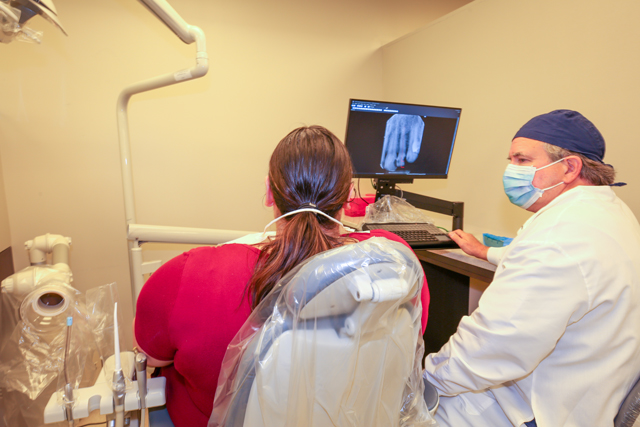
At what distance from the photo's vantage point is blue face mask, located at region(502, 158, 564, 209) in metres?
1.25

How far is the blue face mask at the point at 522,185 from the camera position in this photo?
1.25 metres

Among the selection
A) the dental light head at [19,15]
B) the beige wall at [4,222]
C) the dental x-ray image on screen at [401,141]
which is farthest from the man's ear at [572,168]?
the beige wall at [4,222]

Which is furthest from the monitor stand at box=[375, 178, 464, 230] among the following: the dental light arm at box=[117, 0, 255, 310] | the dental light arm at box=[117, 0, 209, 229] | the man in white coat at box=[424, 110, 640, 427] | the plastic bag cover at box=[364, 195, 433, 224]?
the dental light arm at box=[117, 0, 209, 229]

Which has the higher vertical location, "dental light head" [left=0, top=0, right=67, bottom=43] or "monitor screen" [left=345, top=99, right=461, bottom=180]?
"dental light head" [left=0, top=0, right=67, bottom=43]

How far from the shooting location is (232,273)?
2.48ft

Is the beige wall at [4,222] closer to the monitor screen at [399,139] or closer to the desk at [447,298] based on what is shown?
the monitor screen at [399,139]

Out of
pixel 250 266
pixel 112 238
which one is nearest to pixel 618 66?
pixel 250 266

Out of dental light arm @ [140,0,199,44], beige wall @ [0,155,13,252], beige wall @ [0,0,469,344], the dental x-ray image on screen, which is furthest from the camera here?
beige wall @ [0,0,469,344]

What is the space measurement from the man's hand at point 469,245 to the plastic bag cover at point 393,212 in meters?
0.33

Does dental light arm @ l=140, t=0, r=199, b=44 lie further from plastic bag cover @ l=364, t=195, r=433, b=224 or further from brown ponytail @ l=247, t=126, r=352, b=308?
plastic bag cover @ l=364, t=195, r=433, b=224

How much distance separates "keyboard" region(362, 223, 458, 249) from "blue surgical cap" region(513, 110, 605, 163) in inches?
22.2

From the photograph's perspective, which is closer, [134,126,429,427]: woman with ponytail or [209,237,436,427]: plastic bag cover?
[209,237,436,427]: plastic bag cover

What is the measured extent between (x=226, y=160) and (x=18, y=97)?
1.18 meters

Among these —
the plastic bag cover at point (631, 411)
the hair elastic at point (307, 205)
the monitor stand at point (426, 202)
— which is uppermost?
the hair elastic at point (307, 205)
